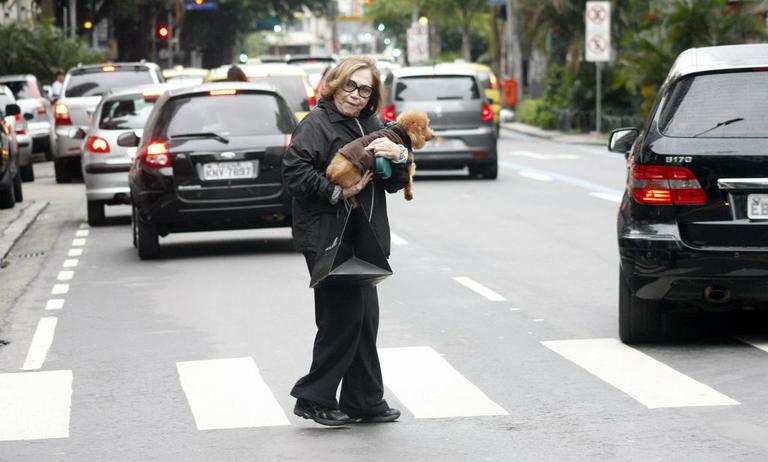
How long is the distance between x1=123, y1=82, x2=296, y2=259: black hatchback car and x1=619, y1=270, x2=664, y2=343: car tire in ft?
18.8

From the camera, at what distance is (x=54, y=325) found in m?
11.9

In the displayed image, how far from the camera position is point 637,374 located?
9289 millimetres

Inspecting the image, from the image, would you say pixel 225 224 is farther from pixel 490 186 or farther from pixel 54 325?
pixel 490 186

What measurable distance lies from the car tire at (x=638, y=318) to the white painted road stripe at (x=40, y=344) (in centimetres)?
334

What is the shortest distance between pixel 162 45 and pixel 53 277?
1939 inches

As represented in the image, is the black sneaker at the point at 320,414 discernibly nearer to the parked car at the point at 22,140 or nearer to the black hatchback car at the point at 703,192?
the black hatchback car at the point at 703,192

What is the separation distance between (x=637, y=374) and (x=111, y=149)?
11.7 metres

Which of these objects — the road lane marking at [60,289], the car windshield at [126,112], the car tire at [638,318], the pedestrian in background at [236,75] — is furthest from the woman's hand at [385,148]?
the pedestrian in background at [236,75]

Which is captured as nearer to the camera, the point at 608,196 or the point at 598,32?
the point at 608,196

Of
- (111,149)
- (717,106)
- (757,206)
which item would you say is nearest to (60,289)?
(111,149)

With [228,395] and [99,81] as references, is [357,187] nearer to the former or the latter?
[228,395]

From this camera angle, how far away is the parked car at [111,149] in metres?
19.7

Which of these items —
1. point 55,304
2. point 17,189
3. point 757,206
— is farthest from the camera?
point 17,189

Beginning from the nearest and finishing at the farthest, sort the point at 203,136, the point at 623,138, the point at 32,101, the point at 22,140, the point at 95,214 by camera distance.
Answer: the point at 623,138, the point at 203,136, the point at 95,214, the point at 22,140, the point at 32,101
